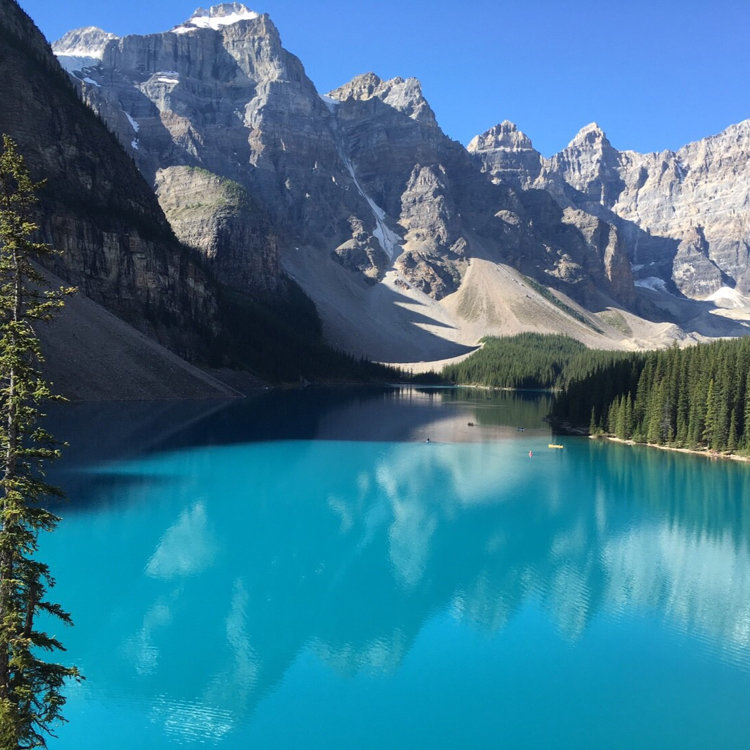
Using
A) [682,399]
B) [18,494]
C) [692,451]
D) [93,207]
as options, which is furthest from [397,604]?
[93,207]

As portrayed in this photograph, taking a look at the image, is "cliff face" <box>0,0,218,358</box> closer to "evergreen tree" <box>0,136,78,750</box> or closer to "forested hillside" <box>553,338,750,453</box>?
"forested hillside" <box>553,338,750,453</box>

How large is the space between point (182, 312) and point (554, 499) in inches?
4501

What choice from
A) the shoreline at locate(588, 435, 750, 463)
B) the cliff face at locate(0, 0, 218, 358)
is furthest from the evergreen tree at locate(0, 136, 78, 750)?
the cliff face at locate(0, 0, 218, 358)

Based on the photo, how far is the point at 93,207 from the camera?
439 feet

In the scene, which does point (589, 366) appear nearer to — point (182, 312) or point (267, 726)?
point (182, 312)

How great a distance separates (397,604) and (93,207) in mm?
125106

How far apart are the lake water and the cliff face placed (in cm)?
7675

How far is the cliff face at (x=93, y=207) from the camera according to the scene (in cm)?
12419

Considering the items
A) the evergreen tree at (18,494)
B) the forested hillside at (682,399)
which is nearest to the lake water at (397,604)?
the evergreen tree at (18,494)

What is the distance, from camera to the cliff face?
4889 inches

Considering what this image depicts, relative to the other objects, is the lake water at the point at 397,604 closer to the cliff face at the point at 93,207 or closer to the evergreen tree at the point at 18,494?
the evergreen tree at the point at 18,494

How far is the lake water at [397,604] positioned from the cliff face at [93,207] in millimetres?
76748

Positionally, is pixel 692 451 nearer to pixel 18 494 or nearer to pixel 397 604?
pixel 397 604

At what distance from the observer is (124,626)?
26.4 meters
